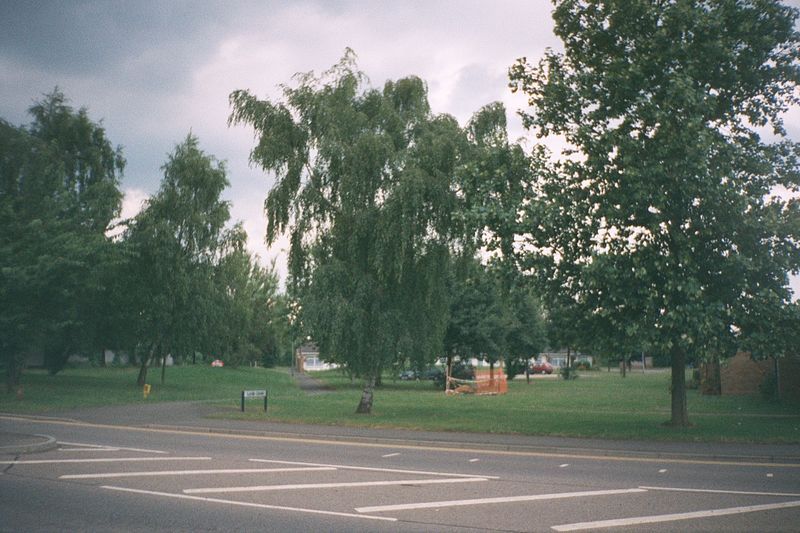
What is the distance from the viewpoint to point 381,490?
10031 millimetres

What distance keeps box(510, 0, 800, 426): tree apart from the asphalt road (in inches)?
158

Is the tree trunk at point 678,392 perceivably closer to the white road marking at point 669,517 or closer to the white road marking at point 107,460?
the white road marking at point 669,517

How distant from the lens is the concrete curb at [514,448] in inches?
555

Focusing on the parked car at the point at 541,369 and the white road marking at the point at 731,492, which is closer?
the white road marking at the point at 731,492

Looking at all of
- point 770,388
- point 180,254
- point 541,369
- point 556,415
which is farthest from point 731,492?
point 541,369

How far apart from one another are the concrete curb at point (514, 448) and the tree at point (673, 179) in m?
2.83

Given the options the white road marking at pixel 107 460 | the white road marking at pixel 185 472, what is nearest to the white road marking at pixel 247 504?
the white road marking at pixel 185 472

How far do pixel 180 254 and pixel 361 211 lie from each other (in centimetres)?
2248

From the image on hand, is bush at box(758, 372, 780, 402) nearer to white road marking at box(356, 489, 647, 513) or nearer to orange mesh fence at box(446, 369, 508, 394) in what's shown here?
orange mesh fence at box(446, 369, 508, 394)

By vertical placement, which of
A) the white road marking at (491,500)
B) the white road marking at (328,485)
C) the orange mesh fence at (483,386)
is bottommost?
the orange mesh fence at (483,386)

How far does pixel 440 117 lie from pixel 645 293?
34.6 ft

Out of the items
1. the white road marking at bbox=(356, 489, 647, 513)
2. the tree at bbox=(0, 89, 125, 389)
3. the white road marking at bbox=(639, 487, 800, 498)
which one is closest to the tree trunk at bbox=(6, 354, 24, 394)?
the tree at bbox=(0, 89, 125, 389)

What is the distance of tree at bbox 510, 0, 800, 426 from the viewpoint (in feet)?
52.2

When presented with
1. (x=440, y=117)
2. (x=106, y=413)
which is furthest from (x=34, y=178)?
(x=440, y=117)
